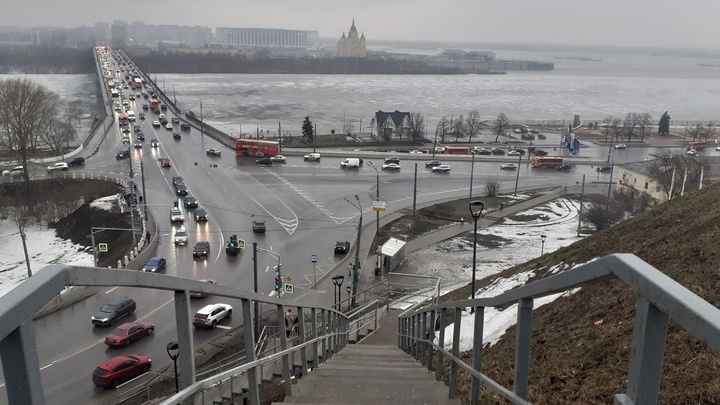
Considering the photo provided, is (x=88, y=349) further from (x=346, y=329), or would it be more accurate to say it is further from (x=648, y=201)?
(x=648, y=201)

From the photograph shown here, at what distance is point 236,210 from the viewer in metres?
33.6

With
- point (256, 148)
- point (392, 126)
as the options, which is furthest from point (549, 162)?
point (256, 148)

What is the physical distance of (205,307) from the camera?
18750 millimetres

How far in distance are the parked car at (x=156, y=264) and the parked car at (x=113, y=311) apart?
4.55m

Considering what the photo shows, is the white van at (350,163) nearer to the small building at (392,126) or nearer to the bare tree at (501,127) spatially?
the small building at (392,126)

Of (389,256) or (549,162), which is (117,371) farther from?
(549,162)

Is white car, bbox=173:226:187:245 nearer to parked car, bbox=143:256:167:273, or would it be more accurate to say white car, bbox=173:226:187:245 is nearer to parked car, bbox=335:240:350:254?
parked car, bbox=143:256:167:273

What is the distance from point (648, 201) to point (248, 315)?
3854 centimetres

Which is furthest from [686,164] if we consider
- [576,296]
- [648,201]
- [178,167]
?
[178,167]

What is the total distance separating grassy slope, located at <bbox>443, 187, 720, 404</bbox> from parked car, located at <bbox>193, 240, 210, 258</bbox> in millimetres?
18146

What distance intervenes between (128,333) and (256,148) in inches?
1361

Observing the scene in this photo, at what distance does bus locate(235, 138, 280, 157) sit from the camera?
49750 mm

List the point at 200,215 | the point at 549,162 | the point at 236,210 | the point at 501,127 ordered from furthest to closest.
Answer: the point at 501,127 → the point at 549,162 → the point at 236,210 → the point at 200,215

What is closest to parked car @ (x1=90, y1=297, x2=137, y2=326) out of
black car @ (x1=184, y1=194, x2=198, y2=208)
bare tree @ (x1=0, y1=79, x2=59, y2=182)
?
black car @ (x1=184, y1=194, x2=198, y2=208)
